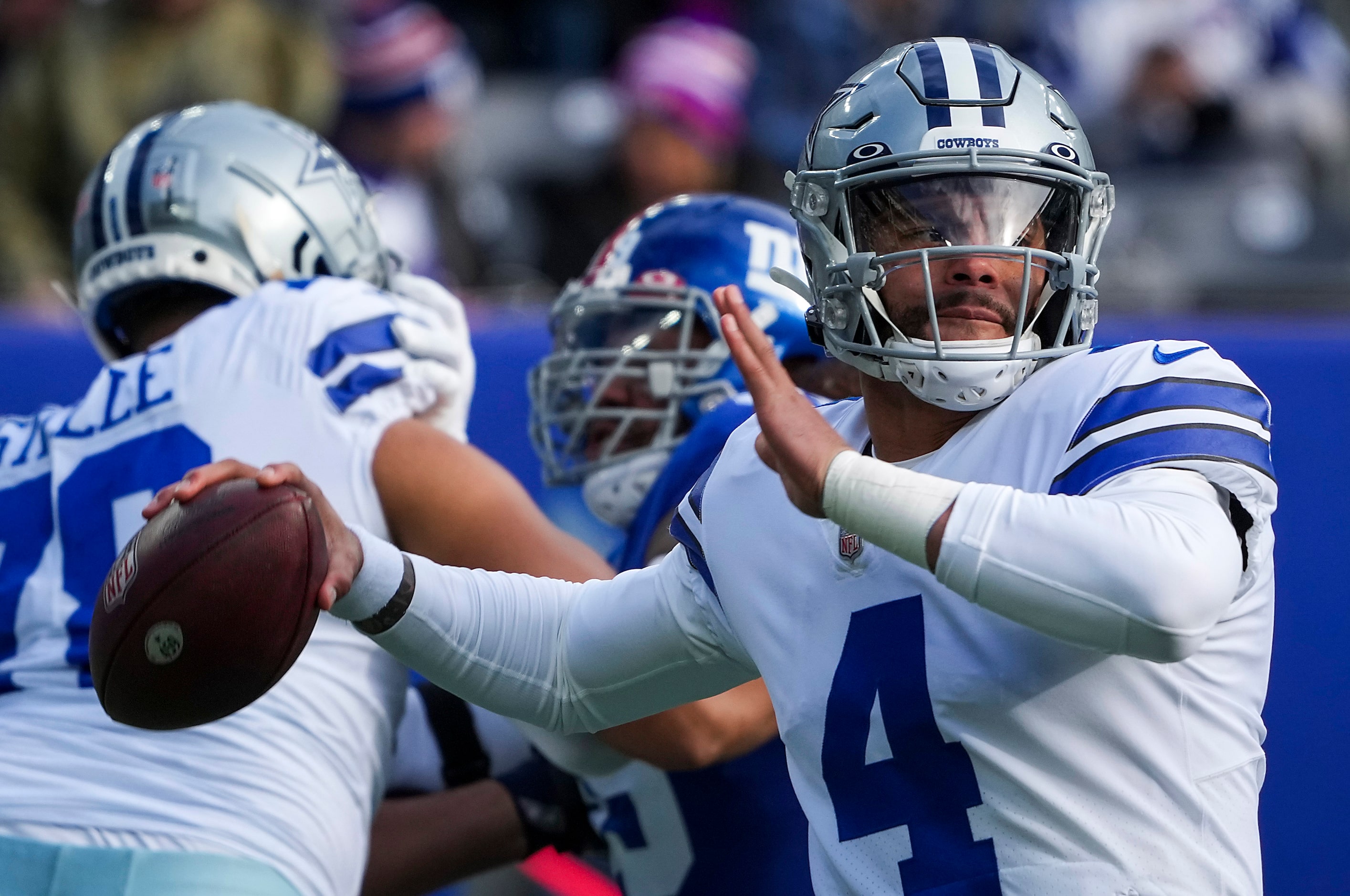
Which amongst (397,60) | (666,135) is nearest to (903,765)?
(666,135)

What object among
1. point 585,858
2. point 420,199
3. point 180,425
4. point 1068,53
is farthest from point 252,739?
point 1068,53

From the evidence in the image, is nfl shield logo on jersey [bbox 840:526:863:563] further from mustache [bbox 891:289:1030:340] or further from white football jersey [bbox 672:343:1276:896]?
mustache [bbox 891:289:1030:340]

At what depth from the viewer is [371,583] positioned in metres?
1.76

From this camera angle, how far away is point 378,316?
7.36 feet

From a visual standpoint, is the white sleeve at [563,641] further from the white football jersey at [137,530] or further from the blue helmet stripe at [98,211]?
the blue helmet stripe at [98,211]

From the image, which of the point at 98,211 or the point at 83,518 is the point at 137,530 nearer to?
the point at 83,518

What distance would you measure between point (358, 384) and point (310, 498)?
472 mm

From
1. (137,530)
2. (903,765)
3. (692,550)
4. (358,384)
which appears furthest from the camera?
(358,384)

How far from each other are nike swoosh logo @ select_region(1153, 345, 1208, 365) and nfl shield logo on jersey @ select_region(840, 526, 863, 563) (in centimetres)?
35

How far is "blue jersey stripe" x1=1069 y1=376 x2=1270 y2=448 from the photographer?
1.47 meters

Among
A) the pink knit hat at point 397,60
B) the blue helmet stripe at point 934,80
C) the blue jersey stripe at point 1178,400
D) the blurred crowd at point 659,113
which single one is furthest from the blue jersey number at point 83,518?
the pink knit hat at point 397,60

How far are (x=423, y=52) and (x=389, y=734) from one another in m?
3.75

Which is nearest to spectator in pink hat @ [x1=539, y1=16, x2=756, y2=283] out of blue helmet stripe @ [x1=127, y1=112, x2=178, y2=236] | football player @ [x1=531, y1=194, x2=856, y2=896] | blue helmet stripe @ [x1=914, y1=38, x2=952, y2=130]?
football player @ [x1=531, y1=194, x2=856, y2=896]

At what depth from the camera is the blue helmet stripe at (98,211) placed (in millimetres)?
2510
